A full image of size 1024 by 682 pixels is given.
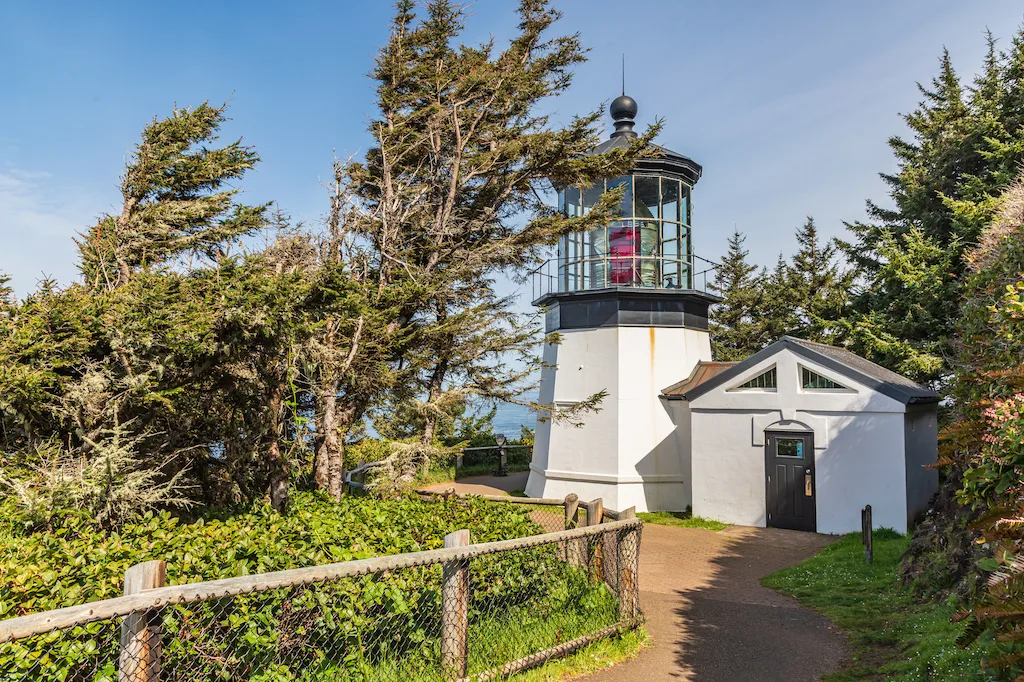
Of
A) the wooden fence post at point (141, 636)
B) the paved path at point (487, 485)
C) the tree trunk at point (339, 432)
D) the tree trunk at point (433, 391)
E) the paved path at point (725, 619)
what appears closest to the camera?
the wooden fence post at point (141, 636)

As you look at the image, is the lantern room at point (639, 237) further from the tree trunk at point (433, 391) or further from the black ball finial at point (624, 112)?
the tree trunk at point (433, 391)

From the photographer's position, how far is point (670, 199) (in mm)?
16500

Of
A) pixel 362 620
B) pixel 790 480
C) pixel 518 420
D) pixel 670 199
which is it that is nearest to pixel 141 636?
pixel 362 620

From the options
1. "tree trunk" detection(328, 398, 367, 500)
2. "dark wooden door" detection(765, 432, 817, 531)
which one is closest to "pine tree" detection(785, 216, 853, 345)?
"dark wooden door" detection(765, 432, 817, 531)

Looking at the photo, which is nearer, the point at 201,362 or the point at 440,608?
the point at 440,608

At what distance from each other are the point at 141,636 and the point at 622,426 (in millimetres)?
13296

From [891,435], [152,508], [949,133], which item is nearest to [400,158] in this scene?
[152,508]

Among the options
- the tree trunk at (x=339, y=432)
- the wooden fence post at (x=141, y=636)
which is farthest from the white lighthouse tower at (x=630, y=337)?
the wooden fence post at (x=141, y=636)

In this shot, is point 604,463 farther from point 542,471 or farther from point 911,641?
point 911,641

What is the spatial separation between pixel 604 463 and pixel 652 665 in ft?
32.3

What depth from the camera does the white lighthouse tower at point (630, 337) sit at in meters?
15.9

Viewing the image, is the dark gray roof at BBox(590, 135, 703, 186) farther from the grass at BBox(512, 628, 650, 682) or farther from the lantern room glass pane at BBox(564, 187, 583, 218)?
the grass at BBox(512, 628, 650, 682)

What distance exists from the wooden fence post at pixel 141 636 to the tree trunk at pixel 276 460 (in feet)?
15.0

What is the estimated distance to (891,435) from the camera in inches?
514
